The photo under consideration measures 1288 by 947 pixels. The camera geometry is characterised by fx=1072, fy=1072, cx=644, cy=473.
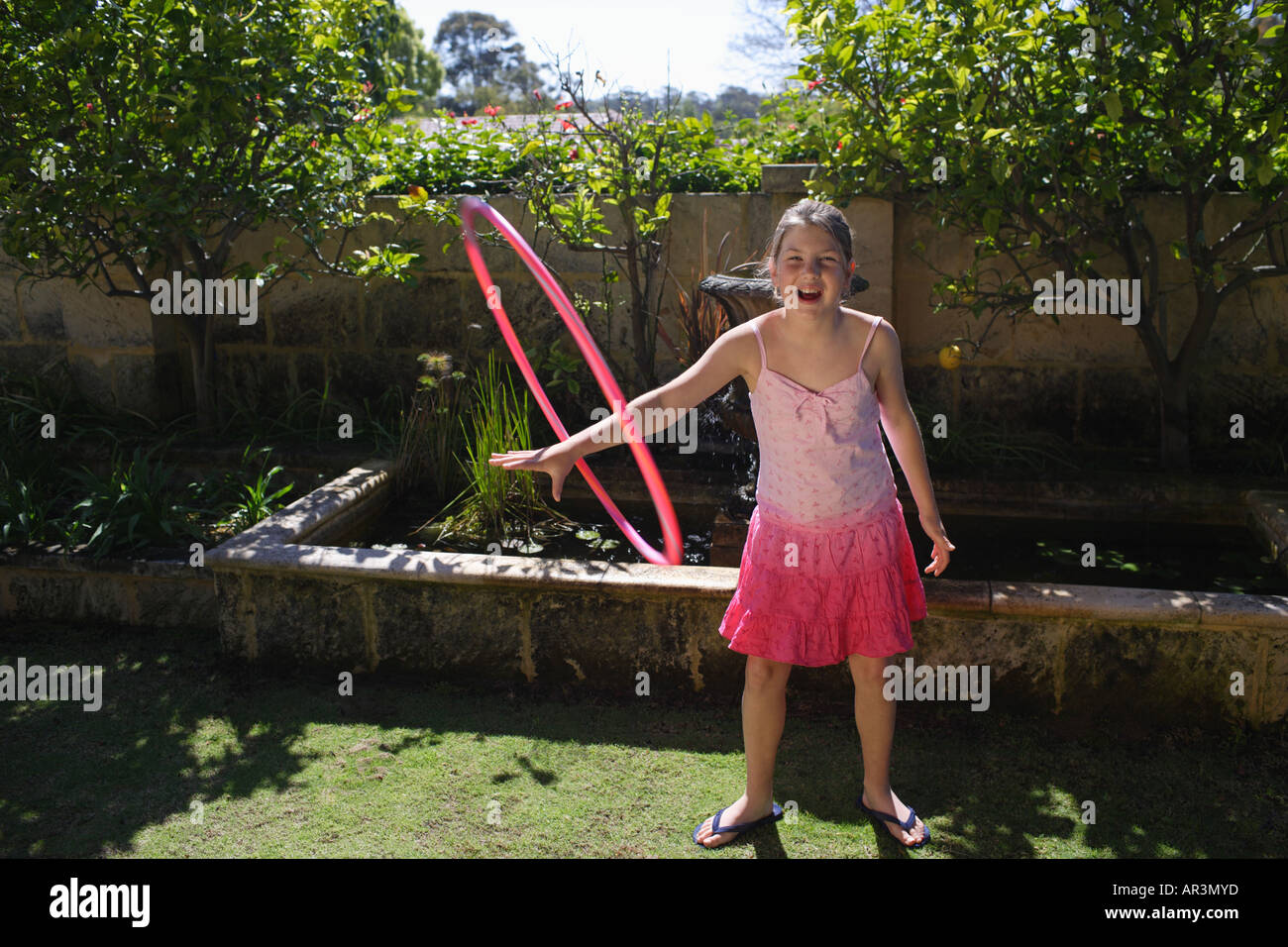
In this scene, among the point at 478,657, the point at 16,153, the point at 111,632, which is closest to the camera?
the point at 478,657

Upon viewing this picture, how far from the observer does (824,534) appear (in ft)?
9.89

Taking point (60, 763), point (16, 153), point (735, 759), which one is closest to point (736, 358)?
point (735, 759)

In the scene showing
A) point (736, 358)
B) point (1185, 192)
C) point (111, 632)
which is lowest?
point (111, 632)

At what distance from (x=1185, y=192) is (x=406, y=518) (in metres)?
3.97

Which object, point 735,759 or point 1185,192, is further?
point 1185,192

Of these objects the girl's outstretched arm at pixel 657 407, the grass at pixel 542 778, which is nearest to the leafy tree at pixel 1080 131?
the girl's outstretched arm at pixel 657 407

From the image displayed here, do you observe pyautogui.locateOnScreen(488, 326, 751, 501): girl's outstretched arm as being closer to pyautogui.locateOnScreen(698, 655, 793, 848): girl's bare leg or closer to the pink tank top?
the pink tank top

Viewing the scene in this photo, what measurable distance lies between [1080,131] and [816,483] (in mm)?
2655

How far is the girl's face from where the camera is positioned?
286 cm

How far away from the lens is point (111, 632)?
15.3ft

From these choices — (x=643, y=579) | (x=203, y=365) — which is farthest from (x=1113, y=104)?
(x=203, y=365)

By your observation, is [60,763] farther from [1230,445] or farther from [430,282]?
[1230,445]

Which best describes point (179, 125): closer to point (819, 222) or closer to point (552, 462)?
point (552, 462)

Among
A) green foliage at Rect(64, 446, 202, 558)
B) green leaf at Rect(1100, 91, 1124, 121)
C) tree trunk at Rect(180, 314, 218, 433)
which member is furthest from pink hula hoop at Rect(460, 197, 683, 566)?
tree trunk at Rect(180, 314, 218, 433)
